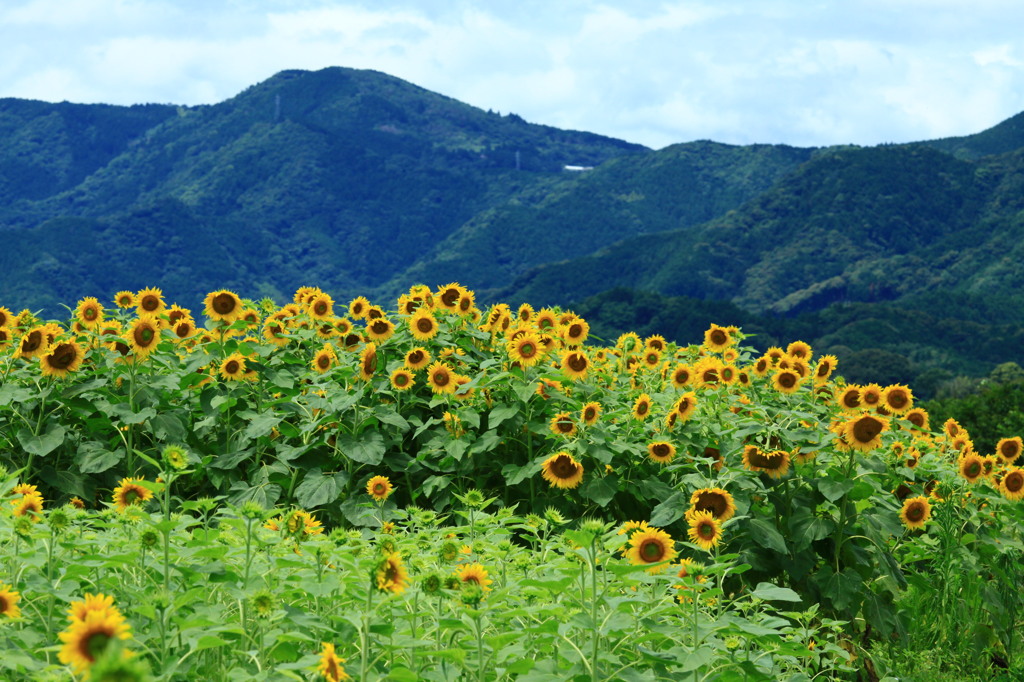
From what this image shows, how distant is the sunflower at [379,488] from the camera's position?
5129 mm

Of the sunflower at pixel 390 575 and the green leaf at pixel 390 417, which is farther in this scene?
the green leaf at pixel 390 417

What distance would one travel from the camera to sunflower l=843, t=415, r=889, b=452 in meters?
4.98

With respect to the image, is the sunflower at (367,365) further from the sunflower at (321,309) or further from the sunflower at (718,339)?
the sunflower at (718,339)

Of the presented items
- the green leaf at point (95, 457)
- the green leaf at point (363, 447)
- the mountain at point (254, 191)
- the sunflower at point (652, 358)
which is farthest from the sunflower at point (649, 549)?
the mountain at point (254, 191)

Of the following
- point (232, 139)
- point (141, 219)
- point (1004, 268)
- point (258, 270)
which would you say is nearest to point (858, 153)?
point (1004, 268)

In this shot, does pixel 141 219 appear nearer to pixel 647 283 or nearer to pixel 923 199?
pixel 647 283

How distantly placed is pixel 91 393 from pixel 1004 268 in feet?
292

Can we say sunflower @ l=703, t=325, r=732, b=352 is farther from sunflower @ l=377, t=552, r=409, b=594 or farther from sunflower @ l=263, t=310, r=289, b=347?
sunflower @ l=377, t=552, r=409, b=594

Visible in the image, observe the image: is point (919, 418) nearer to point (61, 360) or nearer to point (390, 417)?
point (390, 417)

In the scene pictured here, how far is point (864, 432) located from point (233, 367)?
3.53 meters

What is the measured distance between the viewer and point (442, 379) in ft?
18.3

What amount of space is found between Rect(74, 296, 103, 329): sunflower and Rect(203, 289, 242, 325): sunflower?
0.71 metres

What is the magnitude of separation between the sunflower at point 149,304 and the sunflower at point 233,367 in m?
0.49

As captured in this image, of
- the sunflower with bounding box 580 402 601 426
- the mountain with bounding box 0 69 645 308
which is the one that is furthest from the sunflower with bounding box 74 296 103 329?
the mountain with bounding box 0 69 645 308
